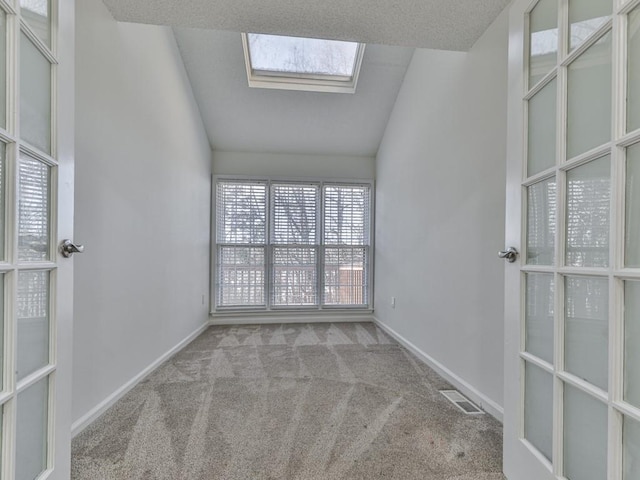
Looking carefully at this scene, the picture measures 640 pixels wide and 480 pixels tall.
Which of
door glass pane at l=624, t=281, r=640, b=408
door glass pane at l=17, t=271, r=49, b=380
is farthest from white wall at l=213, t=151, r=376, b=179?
door glass pane at l=624, t=281, r=640, b=408

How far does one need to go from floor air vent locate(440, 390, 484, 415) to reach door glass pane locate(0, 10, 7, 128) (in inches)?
89.4

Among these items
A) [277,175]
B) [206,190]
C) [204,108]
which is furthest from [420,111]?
[206,190]

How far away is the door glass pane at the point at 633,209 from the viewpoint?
0.78 metres

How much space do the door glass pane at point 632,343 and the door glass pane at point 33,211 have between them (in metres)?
1.60

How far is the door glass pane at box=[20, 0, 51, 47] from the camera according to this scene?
2.97 ft

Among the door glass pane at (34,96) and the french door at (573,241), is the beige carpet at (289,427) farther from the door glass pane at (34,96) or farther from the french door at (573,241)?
the door glass pane at (34,96)

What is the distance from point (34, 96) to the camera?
964 mm

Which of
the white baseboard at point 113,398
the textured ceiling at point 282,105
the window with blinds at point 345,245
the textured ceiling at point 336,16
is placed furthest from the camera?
the window with blinds at point 345,245

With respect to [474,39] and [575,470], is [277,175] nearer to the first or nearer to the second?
[474,39]

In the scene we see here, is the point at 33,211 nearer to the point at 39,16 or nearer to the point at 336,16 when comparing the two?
the point at 39,16

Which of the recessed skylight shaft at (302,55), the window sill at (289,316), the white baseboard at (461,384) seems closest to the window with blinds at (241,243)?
the window sill at (289,316)

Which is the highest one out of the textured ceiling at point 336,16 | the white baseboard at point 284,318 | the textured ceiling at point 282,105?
the textured ceiling at point 282,105

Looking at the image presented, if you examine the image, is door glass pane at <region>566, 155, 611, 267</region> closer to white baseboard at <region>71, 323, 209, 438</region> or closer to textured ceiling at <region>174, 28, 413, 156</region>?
white baseboard at <region>71, 323, 209, 438</region>

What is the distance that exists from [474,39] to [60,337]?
2507 mm
